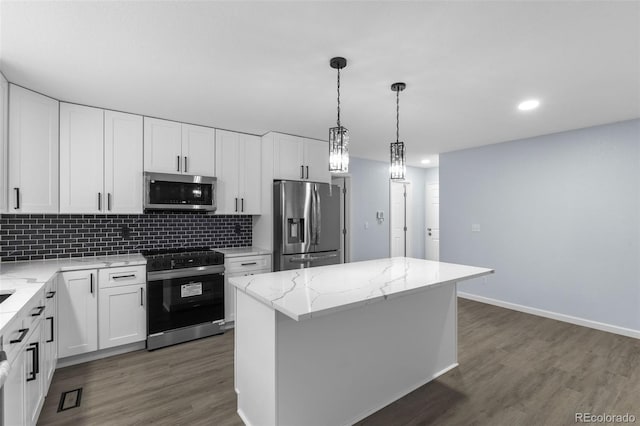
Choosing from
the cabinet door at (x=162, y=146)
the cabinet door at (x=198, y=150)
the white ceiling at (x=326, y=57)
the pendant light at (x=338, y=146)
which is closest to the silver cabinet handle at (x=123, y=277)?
the cabinet door at (x=162, y=146)

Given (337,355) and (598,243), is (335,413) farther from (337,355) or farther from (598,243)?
(598,243)

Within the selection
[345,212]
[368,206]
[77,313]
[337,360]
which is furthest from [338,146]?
[368,206]

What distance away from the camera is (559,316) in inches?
159

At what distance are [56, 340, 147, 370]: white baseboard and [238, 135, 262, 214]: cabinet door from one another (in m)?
1.83

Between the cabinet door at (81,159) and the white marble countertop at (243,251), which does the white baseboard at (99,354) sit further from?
the cabinet door at (81,159)

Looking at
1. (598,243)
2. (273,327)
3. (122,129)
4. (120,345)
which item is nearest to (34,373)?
A: (120,345)

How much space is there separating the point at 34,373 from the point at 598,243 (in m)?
5.48

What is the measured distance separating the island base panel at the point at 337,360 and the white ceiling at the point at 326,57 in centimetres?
166

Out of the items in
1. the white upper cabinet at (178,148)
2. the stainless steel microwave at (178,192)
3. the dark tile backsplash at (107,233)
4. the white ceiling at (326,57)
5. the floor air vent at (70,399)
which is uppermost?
the white ceiling at (326,57)

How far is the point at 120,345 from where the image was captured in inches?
119

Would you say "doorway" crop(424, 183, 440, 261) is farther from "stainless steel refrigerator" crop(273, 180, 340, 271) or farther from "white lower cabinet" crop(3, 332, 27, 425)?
"white lower cabinet" crop(3, 332, 27, 425)

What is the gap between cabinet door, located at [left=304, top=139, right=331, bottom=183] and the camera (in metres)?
4.25

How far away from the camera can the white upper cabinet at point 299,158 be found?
4.02 metres
